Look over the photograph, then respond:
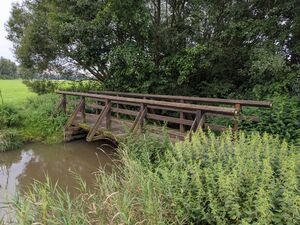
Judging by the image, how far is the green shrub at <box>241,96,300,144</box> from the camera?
5.36m

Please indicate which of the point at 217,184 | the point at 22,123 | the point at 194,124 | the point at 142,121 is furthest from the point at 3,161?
the point at 217,184

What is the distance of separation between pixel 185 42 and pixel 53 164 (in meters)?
5.91

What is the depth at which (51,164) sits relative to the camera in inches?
247

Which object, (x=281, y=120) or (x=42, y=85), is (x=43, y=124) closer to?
(x=42, y=85)

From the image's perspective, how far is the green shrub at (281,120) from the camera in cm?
536

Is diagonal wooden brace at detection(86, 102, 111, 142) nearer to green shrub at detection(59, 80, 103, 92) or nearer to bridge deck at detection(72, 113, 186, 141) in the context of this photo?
bridge deck at detection(72, 113, 186, 141)

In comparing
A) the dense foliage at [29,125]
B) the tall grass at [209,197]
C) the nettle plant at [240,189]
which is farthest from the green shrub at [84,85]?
the nettle plant at [240,189]

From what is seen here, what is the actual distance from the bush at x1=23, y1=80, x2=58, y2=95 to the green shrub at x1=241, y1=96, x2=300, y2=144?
414 inches

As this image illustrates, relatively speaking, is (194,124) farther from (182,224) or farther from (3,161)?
(3,161)

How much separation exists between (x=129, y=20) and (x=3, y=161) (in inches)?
221

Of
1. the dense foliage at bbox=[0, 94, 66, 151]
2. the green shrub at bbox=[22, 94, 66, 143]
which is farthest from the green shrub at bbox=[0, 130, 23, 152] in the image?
the green shrub at bbox=[22, 94, 66, 143]

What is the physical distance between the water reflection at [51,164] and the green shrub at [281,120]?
3.47 m

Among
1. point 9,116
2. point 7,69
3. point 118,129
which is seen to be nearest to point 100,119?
point 118,129

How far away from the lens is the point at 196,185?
246cm
